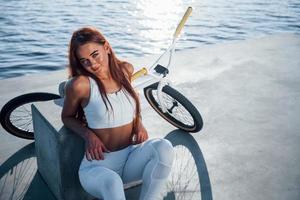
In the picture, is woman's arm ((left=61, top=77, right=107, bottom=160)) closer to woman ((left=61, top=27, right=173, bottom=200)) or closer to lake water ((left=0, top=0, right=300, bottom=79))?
woman ((left=61, top=27, right=173, bottom=200))

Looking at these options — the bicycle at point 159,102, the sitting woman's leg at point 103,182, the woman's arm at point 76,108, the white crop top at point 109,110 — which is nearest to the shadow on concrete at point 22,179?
the bicycle at point 159,102

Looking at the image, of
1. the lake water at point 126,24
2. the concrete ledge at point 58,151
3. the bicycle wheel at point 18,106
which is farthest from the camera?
the lake water at point 126,24

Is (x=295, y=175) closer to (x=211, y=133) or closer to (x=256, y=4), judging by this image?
(x=211, y=133)

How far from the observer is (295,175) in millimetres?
3807

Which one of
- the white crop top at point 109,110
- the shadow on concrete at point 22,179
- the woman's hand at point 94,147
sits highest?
the white crop top at point 109,110

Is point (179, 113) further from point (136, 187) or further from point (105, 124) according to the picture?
point (105, 124)

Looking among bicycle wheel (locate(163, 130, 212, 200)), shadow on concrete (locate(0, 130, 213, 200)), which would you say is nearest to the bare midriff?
shadow on concrete (locate(0, 130, 213, 200))

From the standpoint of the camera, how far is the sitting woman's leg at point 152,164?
2.83 m

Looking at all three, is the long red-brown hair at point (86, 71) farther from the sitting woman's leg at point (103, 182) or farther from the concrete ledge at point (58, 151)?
the sitting woman's leg at point (103, 182)

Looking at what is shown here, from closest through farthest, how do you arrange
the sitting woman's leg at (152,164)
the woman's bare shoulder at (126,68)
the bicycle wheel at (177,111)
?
the sitting woman's leg at (152,164)
the woman's bare shoulder at (126,68)
the bicycle wheel at (177,111)

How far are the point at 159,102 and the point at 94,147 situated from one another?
1839 mm

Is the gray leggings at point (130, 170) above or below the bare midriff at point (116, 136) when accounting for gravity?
below

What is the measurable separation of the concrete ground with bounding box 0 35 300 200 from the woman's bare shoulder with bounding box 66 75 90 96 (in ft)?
3.95

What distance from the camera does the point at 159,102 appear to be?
14.8 ft
